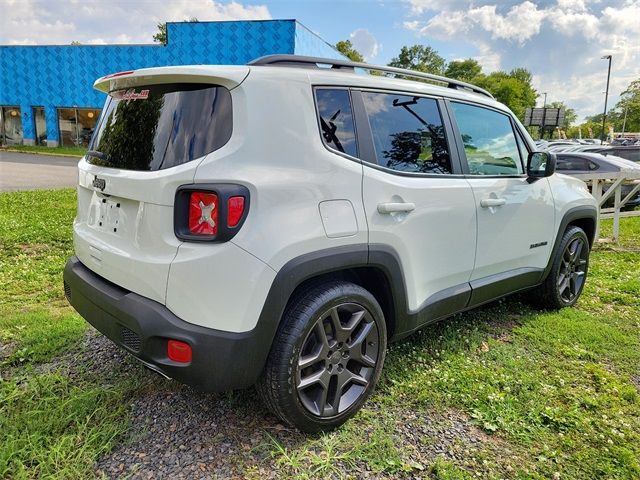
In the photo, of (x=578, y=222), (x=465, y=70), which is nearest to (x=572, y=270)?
(x=578, y=222)

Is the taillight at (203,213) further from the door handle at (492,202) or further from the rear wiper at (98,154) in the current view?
the door handle at (492,202)

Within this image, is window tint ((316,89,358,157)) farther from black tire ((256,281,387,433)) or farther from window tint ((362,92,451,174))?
black tire ((256,281,387,433))

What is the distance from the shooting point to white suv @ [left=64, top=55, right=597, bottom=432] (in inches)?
80.2

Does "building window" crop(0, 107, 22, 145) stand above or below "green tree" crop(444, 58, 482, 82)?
below

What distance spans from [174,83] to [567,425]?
111 inches

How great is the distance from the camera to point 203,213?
6.65 ft

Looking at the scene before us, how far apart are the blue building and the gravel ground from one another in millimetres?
22188

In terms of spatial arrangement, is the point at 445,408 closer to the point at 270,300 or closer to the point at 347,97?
the point at 270,300

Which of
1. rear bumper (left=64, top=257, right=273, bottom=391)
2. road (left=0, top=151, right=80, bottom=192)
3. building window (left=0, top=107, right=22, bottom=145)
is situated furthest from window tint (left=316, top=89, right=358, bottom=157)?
building window (left=0, top=107, right=22, bottom=145)

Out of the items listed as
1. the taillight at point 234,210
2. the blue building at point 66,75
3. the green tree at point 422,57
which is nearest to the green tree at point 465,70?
the green tree at point 422,57

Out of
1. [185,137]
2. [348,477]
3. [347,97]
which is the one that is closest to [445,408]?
[348,477]

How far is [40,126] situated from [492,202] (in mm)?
31057

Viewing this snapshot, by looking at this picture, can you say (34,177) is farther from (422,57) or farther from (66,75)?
(422,57)

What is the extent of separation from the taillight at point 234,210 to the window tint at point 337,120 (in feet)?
2.01
